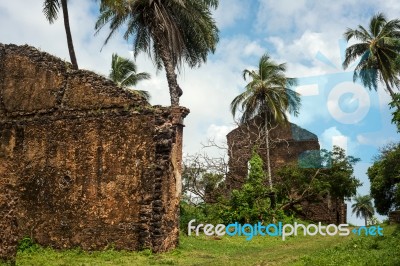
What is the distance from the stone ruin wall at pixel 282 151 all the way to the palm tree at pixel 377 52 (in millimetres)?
4584

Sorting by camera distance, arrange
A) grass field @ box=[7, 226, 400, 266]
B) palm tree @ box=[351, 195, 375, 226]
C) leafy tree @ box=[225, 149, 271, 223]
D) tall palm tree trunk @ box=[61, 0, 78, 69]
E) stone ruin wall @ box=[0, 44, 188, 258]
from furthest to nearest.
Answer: palm tree @ box=[351, 195, 375, 226] → leafy tree @ box=[225, 149, 271, 223] → tall palm tree trunk @ box=[61, 0, 78, 69] → stone ruin wall @ box=[0, 44, 188, 258] → grass field @ box=[7, 226, 400, 266]

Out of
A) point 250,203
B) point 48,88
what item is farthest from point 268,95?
point 48,88

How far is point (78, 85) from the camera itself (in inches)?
479

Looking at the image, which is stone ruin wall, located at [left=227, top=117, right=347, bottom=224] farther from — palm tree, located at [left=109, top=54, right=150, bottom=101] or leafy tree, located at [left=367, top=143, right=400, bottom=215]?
palm tree, located at [left=109, top=54, right=150, bottom=101]

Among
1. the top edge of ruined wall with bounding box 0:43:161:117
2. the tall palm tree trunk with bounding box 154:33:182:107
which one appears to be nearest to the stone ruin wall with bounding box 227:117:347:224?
the tall palm tree trunk with bounding box 154:33:182:107

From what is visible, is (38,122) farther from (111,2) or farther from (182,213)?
(182,213)

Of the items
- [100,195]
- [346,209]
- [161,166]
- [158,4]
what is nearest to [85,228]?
[100,195]

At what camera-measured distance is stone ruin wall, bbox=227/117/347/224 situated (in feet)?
80.8

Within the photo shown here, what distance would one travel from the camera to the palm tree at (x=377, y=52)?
2414cm

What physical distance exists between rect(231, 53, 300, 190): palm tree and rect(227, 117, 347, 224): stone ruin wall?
703 mm

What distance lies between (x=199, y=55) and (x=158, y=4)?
283cm

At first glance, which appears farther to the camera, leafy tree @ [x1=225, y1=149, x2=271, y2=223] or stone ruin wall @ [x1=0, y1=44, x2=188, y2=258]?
leafy tree @ [x1=225, y1=149, x2=271, y2=223]

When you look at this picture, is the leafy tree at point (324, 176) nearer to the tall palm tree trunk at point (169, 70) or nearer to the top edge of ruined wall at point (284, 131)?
the top edge of ruined wall at point (284, 131)

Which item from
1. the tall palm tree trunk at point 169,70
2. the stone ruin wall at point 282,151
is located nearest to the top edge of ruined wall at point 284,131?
the stone ruin wall at point 282,151
